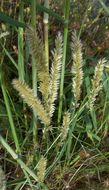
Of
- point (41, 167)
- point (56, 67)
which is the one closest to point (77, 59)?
point (56, 67)

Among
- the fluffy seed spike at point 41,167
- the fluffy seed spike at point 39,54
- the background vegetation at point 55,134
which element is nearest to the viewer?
the fluffy seed spike at point 39,54

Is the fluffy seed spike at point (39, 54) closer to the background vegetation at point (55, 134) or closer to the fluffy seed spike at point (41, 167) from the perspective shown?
the background vegetation at point (55, 134)

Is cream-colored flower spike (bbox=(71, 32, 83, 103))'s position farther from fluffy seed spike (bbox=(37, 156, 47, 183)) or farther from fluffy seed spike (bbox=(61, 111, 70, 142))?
fluffy seed spike (bbox=(37, 156, 47, 183))

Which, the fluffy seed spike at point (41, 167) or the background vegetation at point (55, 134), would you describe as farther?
the background vegetation at point (55, 134)

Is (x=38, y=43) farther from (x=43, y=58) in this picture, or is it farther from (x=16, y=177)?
(x=16, y=177)

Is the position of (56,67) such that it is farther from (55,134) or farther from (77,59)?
(55,134)

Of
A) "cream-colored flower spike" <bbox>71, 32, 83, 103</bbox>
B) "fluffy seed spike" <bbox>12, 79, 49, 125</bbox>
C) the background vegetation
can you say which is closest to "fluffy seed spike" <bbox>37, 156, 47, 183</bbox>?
the background vegetation

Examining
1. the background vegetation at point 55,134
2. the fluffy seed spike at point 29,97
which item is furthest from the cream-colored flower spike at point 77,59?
the fluffy seed spike at point 29,97

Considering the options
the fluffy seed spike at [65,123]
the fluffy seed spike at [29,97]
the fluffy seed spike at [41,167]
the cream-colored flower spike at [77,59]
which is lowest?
the fluffy seed spike at [41,167]
